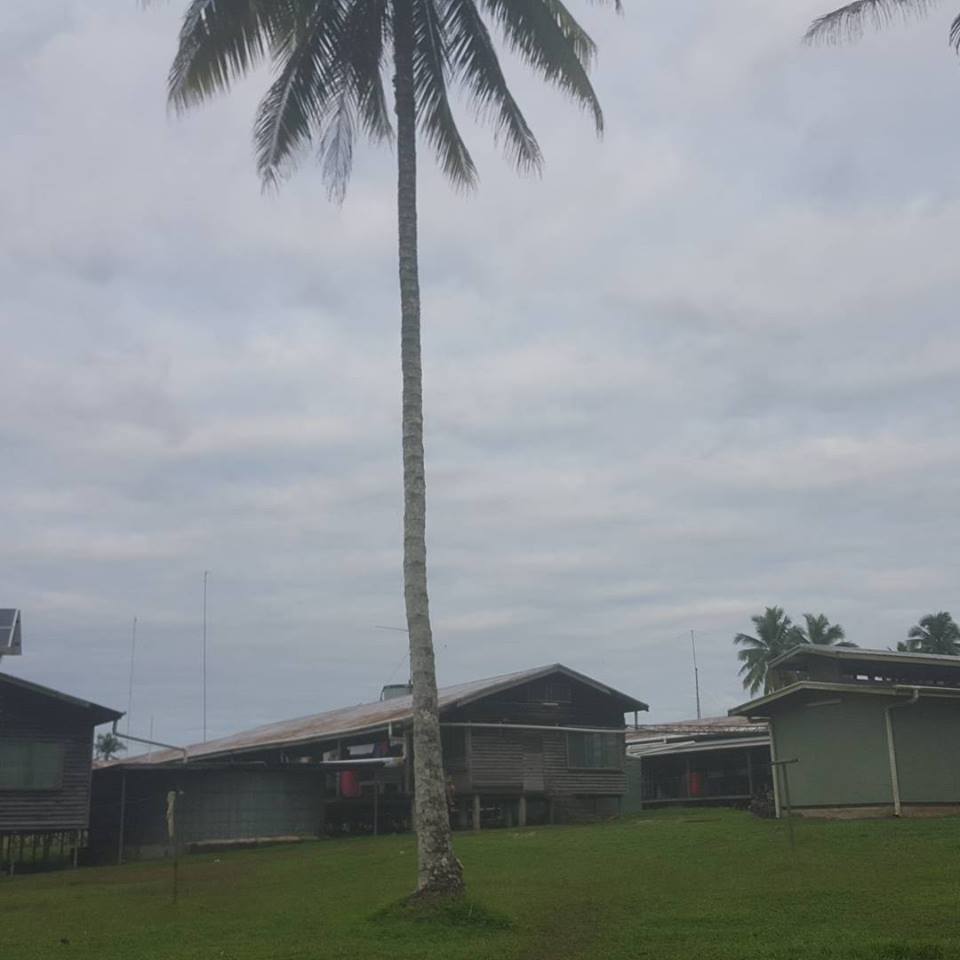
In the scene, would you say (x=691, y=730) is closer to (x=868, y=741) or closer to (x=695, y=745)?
(x=695, y=745)

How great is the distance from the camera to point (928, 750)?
28.5 meters

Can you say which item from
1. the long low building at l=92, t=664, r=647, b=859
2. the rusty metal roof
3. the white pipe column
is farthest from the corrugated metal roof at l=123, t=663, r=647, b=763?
the white pipe column

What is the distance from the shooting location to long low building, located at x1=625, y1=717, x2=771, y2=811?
147 ft

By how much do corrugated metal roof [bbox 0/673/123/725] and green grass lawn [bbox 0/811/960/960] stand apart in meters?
5.78

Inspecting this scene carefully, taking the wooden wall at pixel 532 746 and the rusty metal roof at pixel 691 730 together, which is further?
the rusty metal roof at pixel 691 730

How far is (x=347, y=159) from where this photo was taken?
73.1 feet

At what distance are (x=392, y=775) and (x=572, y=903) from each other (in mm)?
21761

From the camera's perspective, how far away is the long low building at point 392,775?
3625cm

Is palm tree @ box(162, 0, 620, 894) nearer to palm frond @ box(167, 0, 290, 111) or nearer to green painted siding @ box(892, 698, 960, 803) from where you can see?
palm frond @ box(167, 0, 290, 111)

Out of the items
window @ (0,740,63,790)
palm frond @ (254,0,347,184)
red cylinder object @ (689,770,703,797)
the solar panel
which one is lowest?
red cylinder object @ (689,770,703,797)

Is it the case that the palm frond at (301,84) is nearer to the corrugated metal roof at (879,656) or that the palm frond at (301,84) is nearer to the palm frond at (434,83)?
the palm frond at (434,83)

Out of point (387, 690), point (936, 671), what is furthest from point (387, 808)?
point (936, 671)

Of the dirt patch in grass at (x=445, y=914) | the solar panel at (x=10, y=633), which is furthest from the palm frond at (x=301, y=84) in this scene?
the solar panel at (x=10, y=633)

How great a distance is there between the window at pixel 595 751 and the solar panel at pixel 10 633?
17970 mm
